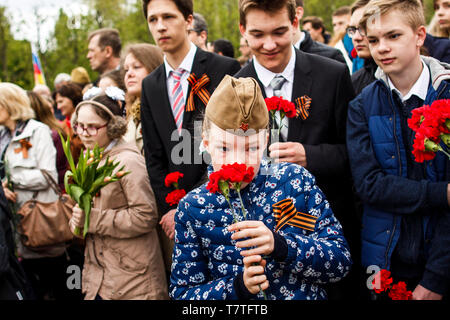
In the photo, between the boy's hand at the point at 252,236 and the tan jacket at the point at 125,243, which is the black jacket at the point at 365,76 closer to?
the tan jacket at the point at 125,243

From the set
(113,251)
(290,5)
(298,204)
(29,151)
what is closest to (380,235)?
(298,204)

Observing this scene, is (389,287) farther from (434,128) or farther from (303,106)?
(303,106)

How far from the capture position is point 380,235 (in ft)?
9.09

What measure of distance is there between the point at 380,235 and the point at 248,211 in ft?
3.23

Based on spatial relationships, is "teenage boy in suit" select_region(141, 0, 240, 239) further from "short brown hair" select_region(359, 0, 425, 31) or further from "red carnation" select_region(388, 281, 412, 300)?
"red carnation" select_region(388, 281, 412, 300)

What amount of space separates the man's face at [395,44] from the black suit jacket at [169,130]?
1.18 m

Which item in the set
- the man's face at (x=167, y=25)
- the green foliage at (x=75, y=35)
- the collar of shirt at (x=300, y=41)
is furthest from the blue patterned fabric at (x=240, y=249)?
the green foliage at (x=75, y=35)

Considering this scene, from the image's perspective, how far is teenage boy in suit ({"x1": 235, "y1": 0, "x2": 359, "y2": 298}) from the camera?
2.92 m

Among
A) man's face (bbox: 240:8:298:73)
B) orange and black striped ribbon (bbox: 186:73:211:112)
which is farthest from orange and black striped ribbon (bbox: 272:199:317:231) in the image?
orange and black striped ribbon (bbox: 186:73:211:112)

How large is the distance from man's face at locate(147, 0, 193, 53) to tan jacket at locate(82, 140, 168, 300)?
35.8 inches

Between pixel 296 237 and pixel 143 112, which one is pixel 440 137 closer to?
pixel 296 237

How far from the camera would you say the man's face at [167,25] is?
3.62 metres

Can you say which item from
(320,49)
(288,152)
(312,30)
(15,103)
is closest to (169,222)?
(288,152)

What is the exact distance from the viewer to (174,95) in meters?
3.64
